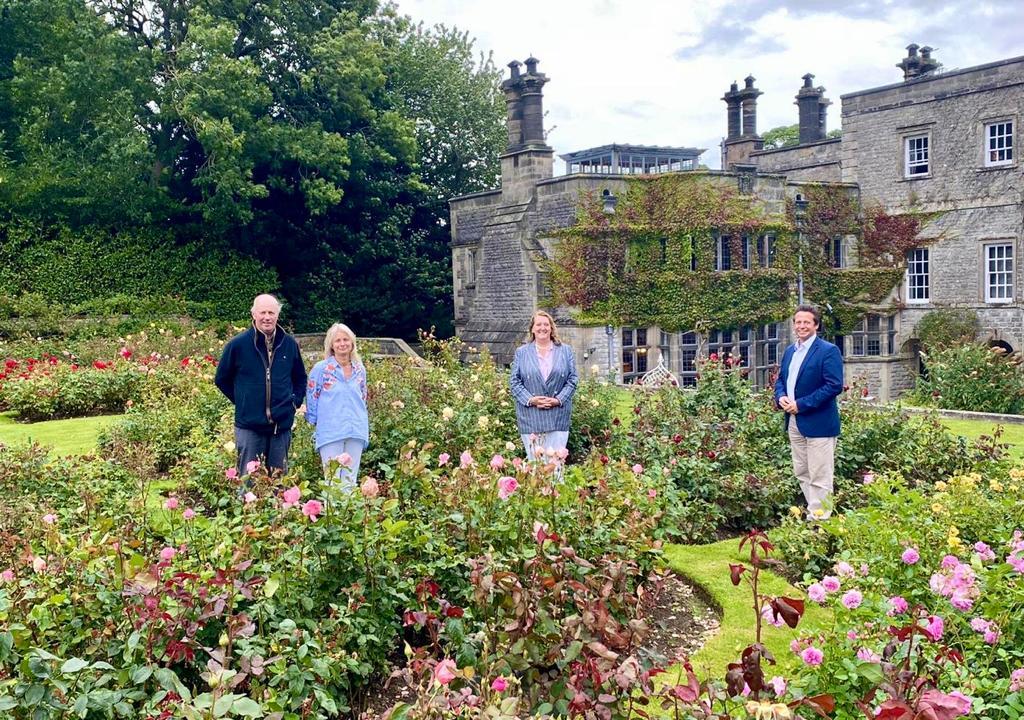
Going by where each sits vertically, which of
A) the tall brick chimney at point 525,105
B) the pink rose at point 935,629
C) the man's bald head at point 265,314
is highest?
the tall brick chimney at point 525,105

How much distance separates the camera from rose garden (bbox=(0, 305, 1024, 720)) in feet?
12.1

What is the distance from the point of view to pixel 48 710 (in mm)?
3639

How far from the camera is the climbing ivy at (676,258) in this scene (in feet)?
82.1

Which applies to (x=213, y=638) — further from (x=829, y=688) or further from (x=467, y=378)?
(x=467, y=378)

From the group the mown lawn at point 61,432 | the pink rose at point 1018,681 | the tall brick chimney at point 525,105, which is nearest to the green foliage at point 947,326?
the tall brick chimney at point 525,105

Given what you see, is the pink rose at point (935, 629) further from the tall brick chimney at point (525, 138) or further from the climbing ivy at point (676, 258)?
the tall brick chimney at point (525, 138)

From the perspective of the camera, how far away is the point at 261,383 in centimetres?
769

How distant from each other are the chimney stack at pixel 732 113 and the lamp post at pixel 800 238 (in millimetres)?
6676

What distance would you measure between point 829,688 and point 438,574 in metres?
2.22

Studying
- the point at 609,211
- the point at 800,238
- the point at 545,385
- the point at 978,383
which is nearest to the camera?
the point at 545,385

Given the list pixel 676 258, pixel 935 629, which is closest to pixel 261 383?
pixel 935 629

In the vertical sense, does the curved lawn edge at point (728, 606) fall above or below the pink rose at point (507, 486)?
below

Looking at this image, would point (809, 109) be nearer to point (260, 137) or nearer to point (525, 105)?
point (525, 105)

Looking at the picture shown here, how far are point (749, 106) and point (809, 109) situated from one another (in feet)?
9.96
